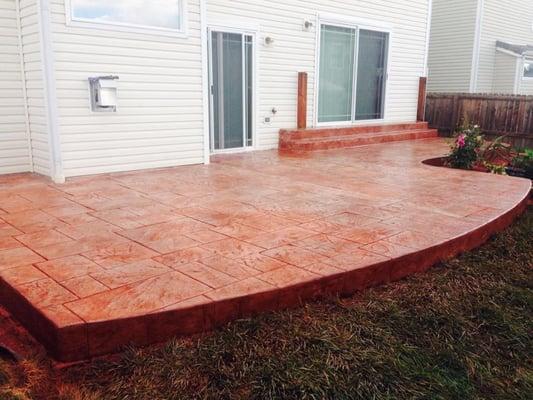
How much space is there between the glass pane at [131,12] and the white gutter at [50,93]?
0.97 feet

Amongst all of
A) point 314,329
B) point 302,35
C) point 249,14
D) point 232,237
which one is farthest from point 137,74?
point 314,329

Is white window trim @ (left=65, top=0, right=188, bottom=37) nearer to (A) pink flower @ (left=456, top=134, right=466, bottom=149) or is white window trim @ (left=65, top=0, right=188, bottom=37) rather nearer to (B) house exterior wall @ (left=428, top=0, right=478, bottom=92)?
(A) pink flower @ (left=456, top=134, right=466, bottom=149)

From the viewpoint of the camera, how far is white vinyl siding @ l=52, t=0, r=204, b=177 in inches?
194

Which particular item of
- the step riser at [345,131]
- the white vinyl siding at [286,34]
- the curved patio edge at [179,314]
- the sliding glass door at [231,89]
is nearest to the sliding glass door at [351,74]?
the white vinyl siding at [286,34]

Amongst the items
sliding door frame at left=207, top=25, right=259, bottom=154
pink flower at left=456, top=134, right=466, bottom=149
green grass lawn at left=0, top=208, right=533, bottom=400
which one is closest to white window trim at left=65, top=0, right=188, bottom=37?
sliding door frame at left=207, top=25, right=259, bottom=154

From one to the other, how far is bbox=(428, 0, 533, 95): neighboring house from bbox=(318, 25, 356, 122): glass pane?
21.0ft

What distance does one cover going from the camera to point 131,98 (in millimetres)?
5434

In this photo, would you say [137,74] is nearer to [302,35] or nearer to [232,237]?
[232,237]

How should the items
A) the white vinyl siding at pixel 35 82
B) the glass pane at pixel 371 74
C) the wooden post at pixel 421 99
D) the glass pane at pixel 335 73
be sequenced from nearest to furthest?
the white vinyl siding at pixel 35 82
the glass pane at pixel 335 73
the glass pane at pixel 371 74
the wooden post at pixel 421 99

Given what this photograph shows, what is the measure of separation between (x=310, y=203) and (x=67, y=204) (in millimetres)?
2073

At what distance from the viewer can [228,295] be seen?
2.33m

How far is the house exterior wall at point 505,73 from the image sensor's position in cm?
1401

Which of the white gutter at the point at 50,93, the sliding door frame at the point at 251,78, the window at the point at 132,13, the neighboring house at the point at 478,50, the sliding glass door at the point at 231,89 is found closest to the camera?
the white gutter at the point at 50,93

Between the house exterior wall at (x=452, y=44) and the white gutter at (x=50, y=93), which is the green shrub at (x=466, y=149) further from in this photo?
the house exterior wall at (x=452, y=44)
